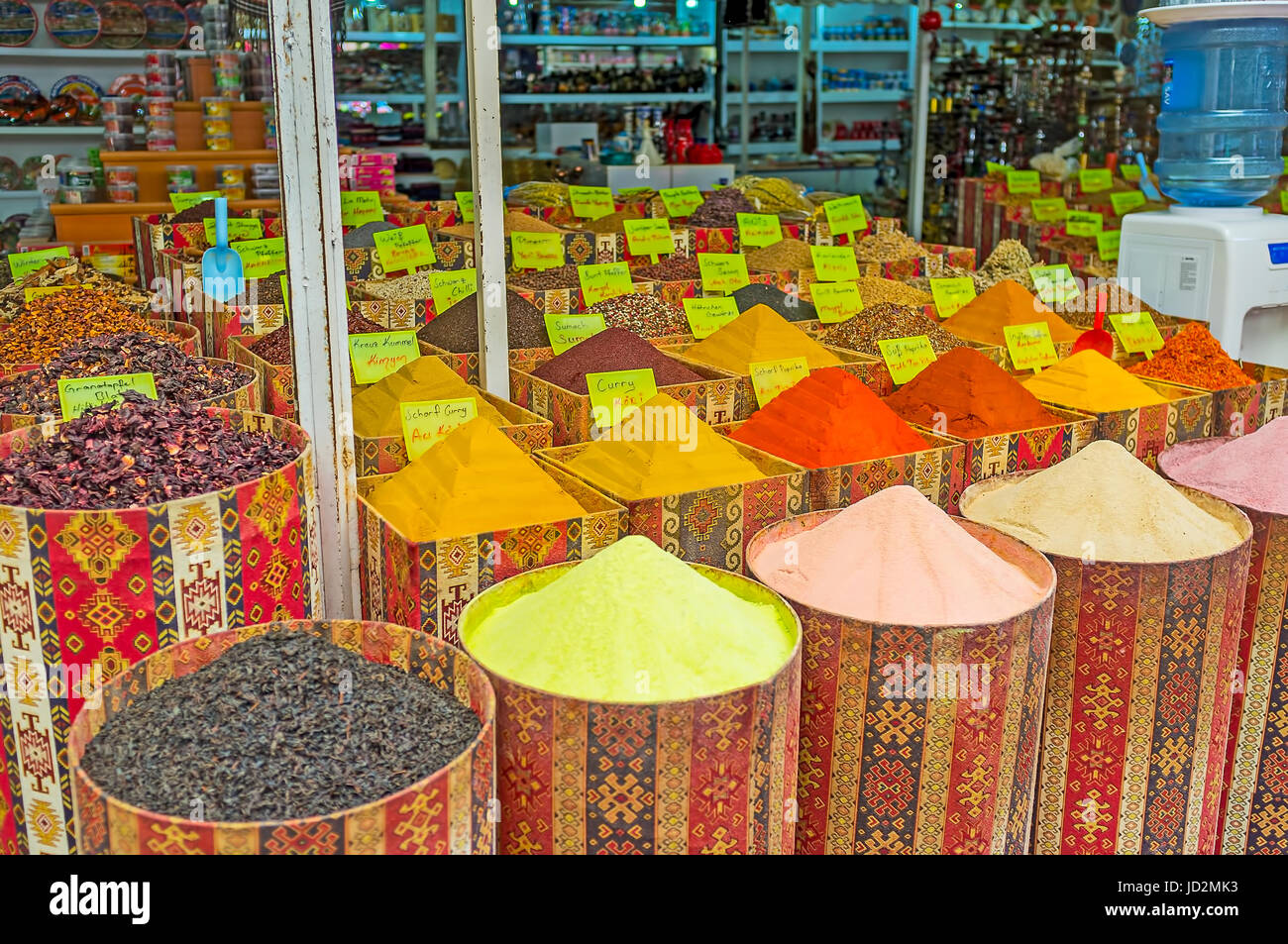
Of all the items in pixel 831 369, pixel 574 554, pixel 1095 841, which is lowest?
pixel 1095 841

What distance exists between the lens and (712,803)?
106 centimetres

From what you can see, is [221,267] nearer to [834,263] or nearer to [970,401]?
[834,263]

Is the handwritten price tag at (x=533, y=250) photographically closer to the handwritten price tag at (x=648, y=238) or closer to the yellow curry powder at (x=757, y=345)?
the handwritten price tag at (x=648, y=238)

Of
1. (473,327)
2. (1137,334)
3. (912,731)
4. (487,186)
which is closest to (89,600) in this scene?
(912,731)

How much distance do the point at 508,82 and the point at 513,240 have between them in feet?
11.2

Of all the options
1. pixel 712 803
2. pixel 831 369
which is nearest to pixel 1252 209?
pixel 831 369

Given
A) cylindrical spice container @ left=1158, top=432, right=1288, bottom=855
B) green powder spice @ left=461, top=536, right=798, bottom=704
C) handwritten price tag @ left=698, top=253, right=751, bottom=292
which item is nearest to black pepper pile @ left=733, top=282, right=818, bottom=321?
handwritten price tag @ left=698, top=253, right=751, bottom=292

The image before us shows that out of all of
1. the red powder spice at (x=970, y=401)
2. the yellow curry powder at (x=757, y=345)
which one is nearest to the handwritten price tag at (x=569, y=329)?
the yellow curry powder at (x=757, y=345)

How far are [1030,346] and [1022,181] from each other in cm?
194

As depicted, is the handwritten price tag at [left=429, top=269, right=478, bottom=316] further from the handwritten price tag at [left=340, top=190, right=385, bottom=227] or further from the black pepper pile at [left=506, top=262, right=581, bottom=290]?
the handwritten price tag at [left=340, top=190, right=385, bottom=227]

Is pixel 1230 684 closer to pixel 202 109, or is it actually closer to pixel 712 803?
pixel 712 803

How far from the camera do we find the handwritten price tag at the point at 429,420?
161 cm

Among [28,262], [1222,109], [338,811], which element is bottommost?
[338,811]

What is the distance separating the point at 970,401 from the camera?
72.2 inches
